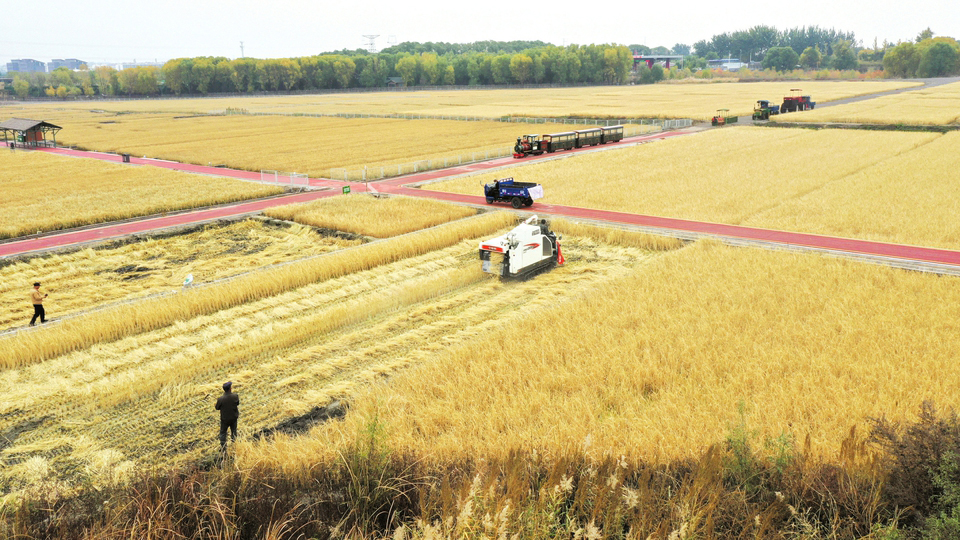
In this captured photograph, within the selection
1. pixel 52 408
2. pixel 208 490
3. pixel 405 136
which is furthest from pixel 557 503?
pixel 405 136

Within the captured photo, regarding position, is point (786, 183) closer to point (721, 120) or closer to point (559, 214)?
point (559, 214)

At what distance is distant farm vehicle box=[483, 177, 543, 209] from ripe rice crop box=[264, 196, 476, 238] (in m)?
1.79

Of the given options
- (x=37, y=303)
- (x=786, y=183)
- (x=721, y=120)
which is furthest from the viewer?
(x=721, y=120)

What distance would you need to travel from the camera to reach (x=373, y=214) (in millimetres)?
31203

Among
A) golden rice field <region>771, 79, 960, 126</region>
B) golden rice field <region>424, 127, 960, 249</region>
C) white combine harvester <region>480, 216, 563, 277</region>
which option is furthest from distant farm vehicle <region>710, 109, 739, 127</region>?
white combine harvester <region>480, 216, 563, 277</region>

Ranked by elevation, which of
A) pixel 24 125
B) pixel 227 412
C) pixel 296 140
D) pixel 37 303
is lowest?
pixel 227 412

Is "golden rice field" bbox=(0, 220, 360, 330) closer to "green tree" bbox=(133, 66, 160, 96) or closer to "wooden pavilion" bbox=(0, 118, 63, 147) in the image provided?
"wooden pavilion" bbox=(0, 118, 63, 147)

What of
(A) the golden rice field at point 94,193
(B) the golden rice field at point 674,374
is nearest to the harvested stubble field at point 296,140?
(A) the golden rice field at point 94,193

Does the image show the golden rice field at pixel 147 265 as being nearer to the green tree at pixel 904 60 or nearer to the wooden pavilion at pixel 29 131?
the wooden pavilion at pixel 29 131

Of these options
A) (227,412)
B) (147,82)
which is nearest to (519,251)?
(227,412)

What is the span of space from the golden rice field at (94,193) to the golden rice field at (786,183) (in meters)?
13.8

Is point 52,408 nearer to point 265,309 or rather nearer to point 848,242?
point 265,309

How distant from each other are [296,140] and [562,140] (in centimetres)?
2996

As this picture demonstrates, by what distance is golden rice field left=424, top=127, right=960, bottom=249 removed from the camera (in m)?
27.5
